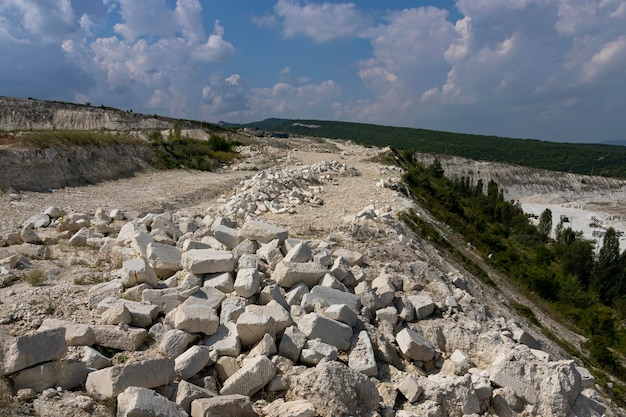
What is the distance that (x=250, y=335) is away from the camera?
15.6 feet

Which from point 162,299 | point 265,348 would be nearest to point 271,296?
point 265,348

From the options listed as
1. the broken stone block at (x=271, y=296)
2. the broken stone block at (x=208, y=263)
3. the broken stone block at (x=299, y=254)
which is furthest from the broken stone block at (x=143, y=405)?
the broken stone block at (x=299, y=254)

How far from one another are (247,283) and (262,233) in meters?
1.80

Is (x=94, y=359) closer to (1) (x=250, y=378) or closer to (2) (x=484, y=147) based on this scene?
(1) (x=250, y=378)

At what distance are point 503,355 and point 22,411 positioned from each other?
16.7ft

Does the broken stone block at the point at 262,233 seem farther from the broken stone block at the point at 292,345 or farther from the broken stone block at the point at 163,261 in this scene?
the broken stone block at the point at 292,345

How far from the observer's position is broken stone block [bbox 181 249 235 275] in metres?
5.91

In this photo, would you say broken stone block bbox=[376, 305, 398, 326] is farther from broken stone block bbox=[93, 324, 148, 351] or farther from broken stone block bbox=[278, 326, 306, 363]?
broken stone block bbox=[93, 324, 148, 351]

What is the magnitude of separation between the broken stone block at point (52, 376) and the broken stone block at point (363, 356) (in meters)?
2.79

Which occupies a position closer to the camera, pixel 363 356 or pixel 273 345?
pixel 273 345

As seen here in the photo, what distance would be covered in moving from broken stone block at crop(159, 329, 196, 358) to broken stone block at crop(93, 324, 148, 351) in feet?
0.92

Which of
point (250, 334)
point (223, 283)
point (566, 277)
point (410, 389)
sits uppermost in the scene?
point (223, 283)

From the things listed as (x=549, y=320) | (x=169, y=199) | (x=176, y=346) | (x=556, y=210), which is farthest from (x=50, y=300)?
(x=556, y=210)

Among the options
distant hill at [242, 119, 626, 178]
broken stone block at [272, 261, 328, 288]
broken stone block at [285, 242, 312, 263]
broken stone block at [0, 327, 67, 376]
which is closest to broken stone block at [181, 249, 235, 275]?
broken stone block at [272, 261, 328, 288]
